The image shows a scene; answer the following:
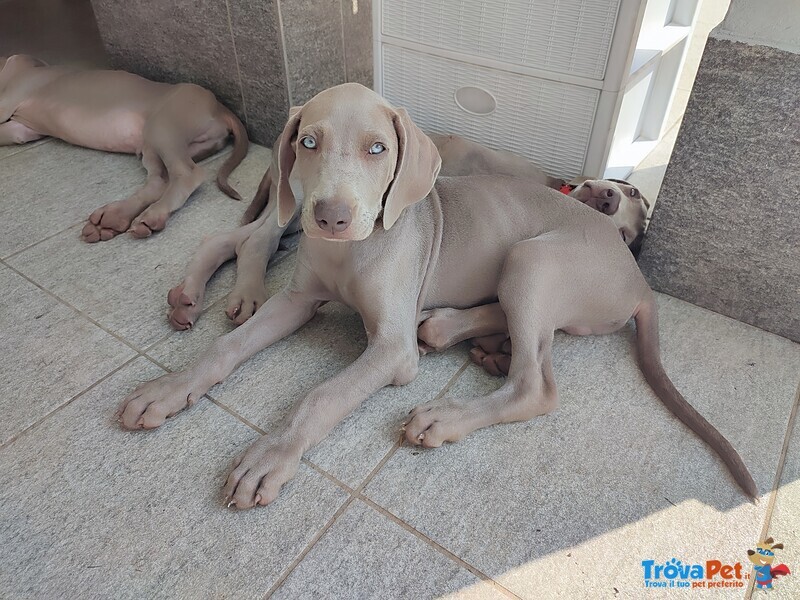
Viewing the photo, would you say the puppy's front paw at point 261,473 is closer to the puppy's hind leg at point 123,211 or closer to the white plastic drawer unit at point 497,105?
the puppy's hind leg at point 123,211

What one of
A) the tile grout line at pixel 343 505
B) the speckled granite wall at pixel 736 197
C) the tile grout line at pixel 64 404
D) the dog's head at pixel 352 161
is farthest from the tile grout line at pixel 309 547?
the speckled granite wall at pixel 736 197

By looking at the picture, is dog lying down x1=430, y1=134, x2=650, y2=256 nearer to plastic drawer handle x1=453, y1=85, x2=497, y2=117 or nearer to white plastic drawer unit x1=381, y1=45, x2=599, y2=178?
white plastic drawer unit x1=381, y1=45, x2=599, y2=178

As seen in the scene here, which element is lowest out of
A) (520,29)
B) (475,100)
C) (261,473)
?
(261,473)

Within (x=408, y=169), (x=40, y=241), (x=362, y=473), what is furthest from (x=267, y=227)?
(x=362, y=473)

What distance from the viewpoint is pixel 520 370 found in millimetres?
2135

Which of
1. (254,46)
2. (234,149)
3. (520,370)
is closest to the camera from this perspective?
(520,370)

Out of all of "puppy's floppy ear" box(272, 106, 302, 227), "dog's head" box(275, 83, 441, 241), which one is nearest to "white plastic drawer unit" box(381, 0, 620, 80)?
"dog's head" box(275, 83, 441, 241)

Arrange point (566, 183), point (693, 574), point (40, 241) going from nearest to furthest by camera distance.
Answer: point (693, 574) → point (40, 241) → point (566, 183)

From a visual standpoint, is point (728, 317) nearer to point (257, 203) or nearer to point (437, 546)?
point (437, 546)

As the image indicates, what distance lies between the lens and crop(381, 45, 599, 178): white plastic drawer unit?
9.86ft

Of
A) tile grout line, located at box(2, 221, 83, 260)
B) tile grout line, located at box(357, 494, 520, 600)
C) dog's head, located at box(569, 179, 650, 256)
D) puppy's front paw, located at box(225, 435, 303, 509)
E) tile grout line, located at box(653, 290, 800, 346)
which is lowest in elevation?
tile grout line, located at box(357, 494, 520, 600)

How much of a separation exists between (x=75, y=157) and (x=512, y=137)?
234 centimetres

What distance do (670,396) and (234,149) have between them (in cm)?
248

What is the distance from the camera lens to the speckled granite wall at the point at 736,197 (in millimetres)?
2143
